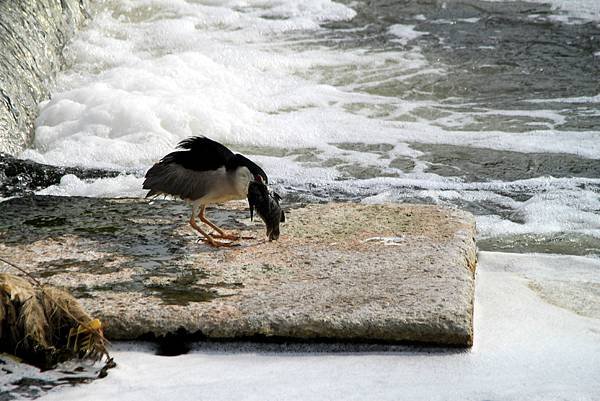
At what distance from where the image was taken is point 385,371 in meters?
3.50

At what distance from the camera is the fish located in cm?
461

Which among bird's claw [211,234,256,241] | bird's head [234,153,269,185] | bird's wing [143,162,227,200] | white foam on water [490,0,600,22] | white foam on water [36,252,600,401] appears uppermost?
bird's head [234,153,269,185]

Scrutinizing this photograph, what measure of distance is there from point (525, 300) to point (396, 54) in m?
6.72

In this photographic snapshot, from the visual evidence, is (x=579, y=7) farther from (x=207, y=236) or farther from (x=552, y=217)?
(x=207, y=236)

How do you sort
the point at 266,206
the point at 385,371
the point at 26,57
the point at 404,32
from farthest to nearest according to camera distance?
the point at 404,32 → the point at 26,57 → the point at 266,206 → the point at 385,371

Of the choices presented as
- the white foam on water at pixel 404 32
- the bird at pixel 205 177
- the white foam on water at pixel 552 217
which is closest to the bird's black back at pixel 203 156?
the bird at pixel 205 177

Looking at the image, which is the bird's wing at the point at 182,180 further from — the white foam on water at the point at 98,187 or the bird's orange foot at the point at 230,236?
the white foam on water at the point at 98,187

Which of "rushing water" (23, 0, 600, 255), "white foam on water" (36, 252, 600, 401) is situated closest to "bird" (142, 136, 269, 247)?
"white foam on water" (36, 252, 600, 401)

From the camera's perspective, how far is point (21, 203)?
5.23 meters

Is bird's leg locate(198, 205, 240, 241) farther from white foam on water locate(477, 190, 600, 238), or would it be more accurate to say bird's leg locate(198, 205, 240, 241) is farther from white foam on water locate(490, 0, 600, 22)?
white foam on water locate(490, 0, 600, 22)

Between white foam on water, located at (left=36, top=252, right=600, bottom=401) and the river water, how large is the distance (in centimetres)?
14

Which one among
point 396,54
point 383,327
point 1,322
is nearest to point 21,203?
point 1,322

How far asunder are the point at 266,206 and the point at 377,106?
14.7 ft

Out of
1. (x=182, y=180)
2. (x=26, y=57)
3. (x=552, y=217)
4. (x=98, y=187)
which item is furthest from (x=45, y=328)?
(x=26, y=57)
